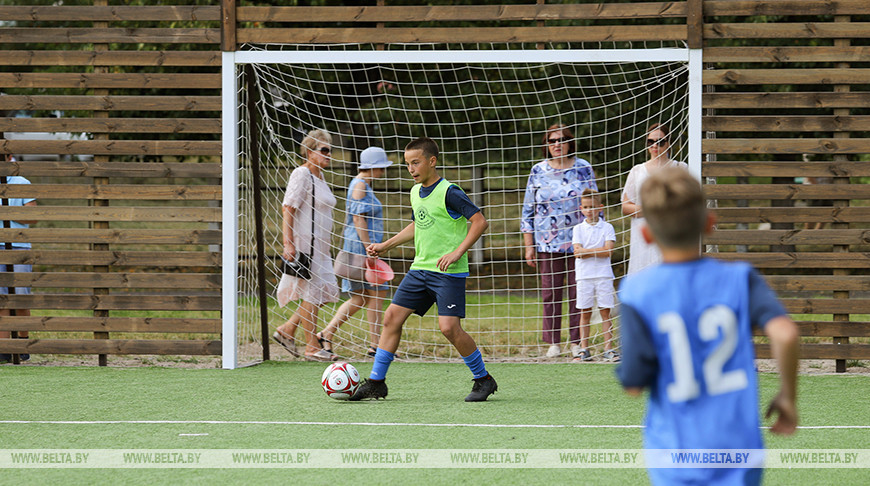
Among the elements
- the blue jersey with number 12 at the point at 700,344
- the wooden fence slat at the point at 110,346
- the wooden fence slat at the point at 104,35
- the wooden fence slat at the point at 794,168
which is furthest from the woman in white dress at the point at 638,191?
the blue jersey with number 12 at the point at 700,344

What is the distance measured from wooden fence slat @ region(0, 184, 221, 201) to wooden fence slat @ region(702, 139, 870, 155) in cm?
422

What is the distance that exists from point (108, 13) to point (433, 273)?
4.12 m

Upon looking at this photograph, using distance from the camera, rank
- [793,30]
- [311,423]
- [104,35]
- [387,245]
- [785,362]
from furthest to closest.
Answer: [104,35]
[793,30]
[387,245]
[311,423]
[785,362]

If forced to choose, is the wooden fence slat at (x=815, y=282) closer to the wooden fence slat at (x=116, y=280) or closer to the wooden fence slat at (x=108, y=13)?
the wooden fence slat at (x=116, y=280)

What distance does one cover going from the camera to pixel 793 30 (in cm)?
754

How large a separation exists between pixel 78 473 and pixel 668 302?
311 centimetres

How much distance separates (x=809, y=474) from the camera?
13.9 ft

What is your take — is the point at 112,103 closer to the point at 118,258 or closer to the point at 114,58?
the point at 114,58

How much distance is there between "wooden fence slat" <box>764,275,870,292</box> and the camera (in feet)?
24.8

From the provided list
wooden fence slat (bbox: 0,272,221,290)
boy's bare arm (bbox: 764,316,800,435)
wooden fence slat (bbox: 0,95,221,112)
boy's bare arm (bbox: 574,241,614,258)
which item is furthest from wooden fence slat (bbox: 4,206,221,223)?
boy's bare arm (bbox: 764,316,800,435)

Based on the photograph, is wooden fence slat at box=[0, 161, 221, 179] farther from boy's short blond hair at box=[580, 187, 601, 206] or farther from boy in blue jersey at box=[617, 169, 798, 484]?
boy in blue jersey at box=[617, 169, 798, 484]

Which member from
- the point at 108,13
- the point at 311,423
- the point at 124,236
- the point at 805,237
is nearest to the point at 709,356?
the point at 311,423

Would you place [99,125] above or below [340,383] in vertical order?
above

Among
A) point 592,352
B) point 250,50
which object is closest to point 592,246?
point 592,352
